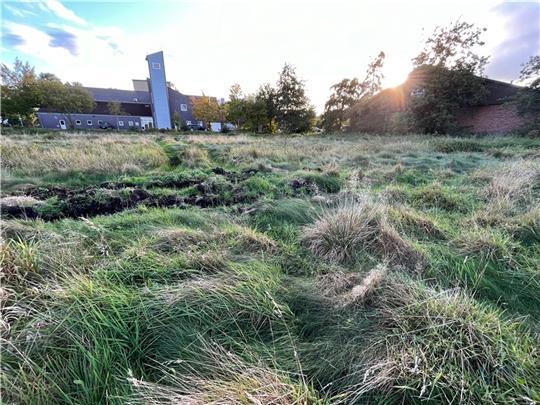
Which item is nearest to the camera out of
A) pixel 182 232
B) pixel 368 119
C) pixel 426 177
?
pixel 182 232

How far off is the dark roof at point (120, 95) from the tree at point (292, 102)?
98.7 ft

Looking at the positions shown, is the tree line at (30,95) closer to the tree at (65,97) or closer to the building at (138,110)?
the tree at (65,97)

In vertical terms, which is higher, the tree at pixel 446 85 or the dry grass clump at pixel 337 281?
the tree at pixel 446 85

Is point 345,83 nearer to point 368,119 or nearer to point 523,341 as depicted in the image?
point 368,119

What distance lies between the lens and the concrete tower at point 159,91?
40.0m

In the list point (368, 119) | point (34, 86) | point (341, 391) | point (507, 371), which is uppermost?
point (34, 86)

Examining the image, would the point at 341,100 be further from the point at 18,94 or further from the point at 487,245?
the point at 18,94

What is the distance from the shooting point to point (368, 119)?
27.9 metres

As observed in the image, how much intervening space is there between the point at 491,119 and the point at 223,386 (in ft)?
95.6

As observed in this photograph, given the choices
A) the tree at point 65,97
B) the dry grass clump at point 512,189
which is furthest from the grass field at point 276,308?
the tree at point 65,97

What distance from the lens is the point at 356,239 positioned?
8.51 feet

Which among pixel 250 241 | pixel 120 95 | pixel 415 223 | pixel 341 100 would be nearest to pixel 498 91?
pixel 341 100

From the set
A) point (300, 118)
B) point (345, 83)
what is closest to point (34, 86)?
point (300, 118)

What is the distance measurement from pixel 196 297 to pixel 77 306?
778mm
